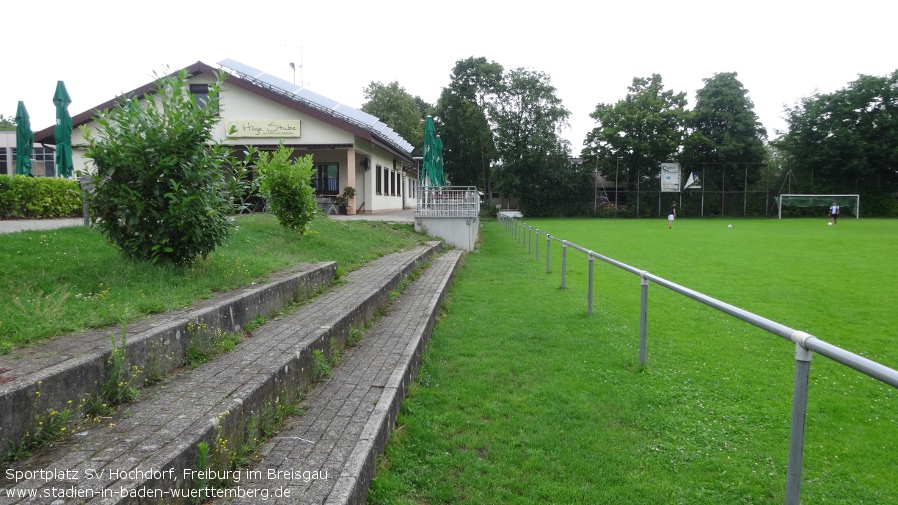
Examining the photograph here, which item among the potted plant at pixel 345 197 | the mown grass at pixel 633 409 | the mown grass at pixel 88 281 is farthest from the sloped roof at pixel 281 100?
the mown grass at pixel 633 409

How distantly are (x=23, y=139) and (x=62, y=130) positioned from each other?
450 cm

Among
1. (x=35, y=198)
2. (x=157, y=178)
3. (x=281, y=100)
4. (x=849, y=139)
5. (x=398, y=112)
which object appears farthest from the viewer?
(x=398, y=112)

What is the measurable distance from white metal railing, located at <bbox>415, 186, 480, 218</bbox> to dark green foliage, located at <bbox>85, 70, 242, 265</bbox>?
11.6 meters

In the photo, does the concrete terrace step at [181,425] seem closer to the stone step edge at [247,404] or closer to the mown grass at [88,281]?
the stone step edge at [247,404]

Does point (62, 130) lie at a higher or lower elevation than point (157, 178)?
higher

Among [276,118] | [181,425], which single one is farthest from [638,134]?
[181,425]

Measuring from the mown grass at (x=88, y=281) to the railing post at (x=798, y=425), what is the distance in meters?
3.86

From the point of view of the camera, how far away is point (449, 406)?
446 centimetres

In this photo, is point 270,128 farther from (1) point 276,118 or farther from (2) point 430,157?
(2) point 430,157

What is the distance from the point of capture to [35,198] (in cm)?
1325

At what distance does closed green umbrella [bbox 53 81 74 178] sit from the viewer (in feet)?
33.7

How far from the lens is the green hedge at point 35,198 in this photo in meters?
12.7

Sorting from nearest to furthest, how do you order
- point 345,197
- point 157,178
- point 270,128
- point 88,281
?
point 88,281, point 157,178, point 270,128, point 345,197

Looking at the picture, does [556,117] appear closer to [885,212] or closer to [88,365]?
[885,212]
